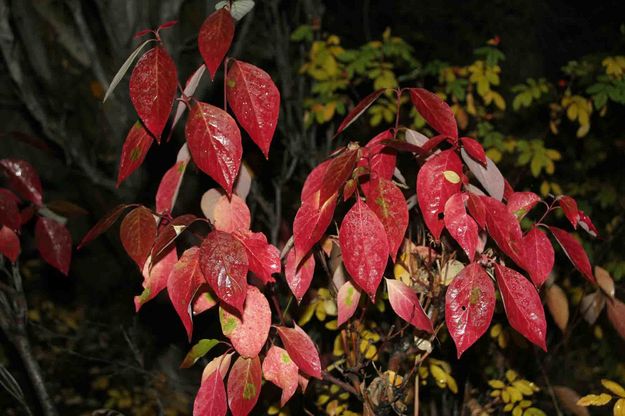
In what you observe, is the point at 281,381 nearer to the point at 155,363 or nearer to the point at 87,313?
the point at 155,363

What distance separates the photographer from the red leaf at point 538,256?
3.28 ft

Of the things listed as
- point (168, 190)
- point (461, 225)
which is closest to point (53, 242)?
point (168, 190)

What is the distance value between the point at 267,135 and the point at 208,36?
18cm

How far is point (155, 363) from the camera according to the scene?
9.47 feet

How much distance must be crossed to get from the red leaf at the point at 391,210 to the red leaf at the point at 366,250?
3 cm

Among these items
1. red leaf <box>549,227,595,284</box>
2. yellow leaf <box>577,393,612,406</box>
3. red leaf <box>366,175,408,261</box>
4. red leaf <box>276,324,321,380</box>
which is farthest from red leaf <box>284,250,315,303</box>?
yellow leaf <box>577,393,612,406</box>

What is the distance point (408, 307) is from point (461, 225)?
0.62 feet

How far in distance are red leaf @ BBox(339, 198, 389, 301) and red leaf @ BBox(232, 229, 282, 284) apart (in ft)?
0.42

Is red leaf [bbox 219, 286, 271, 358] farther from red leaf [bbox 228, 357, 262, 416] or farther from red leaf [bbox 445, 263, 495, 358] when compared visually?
red leaf [bbox 445, 263, 495, 358]

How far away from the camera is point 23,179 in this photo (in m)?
1.68

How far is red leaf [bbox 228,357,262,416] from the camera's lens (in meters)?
1.01

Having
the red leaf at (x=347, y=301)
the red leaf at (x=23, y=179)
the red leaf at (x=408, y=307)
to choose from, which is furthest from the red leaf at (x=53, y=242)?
the red leaf at (x=408, y=307)

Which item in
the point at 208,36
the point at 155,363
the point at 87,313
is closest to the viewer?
the point at 208,36

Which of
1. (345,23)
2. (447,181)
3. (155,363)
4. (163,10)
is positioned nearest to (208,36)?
(447,181)
